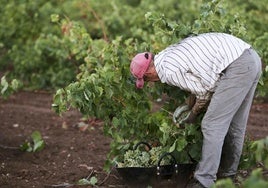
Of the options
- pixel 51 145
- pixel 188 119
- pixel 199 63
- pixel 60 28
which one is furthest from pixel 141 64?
pixel 60 28

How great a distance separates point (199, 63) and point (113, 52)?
4.11 feet

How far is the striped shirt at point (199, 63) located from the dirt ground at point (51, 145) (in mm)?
1264

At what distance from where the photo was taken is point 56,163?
624cm

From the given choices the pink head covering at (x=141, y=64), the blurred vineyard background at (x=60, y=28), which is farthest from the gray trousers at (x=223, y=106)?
the blurred vineyard background at (x=60, y=28)

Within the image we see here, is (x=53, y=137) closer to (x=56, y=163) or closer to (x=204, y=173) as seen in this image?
(x=56, y=163)

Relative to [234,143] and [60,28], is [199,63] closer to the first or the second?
[234,143]

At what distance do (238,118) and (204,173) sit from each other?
0.55 meters

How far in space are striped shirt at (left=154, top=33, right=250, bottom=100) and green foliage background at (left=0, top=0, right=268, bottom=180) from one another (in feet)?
1.50

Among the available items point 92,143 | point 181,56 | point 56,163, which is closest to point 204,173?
point 181,56

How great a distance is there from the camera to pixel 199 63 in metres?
A: 4.57

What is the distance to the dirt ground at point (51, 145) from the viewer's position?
571 cm

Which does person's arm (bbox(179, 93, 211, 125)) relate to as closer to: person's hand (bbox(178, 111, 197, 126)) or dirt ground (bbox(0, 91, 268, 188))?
person's hand (bbox(178, 111, 197, 126))

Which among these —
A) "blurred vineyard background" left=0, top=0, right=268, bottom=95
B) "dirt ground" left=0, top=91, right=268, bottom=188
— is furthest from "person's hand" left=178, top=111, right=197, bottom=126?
"blurred vineyard background" left=0, top=0, right=268, bottom=95

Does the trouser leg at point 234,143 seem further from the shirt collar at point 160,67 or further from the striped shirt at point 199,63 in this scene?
the shirt collar at point 160,67
